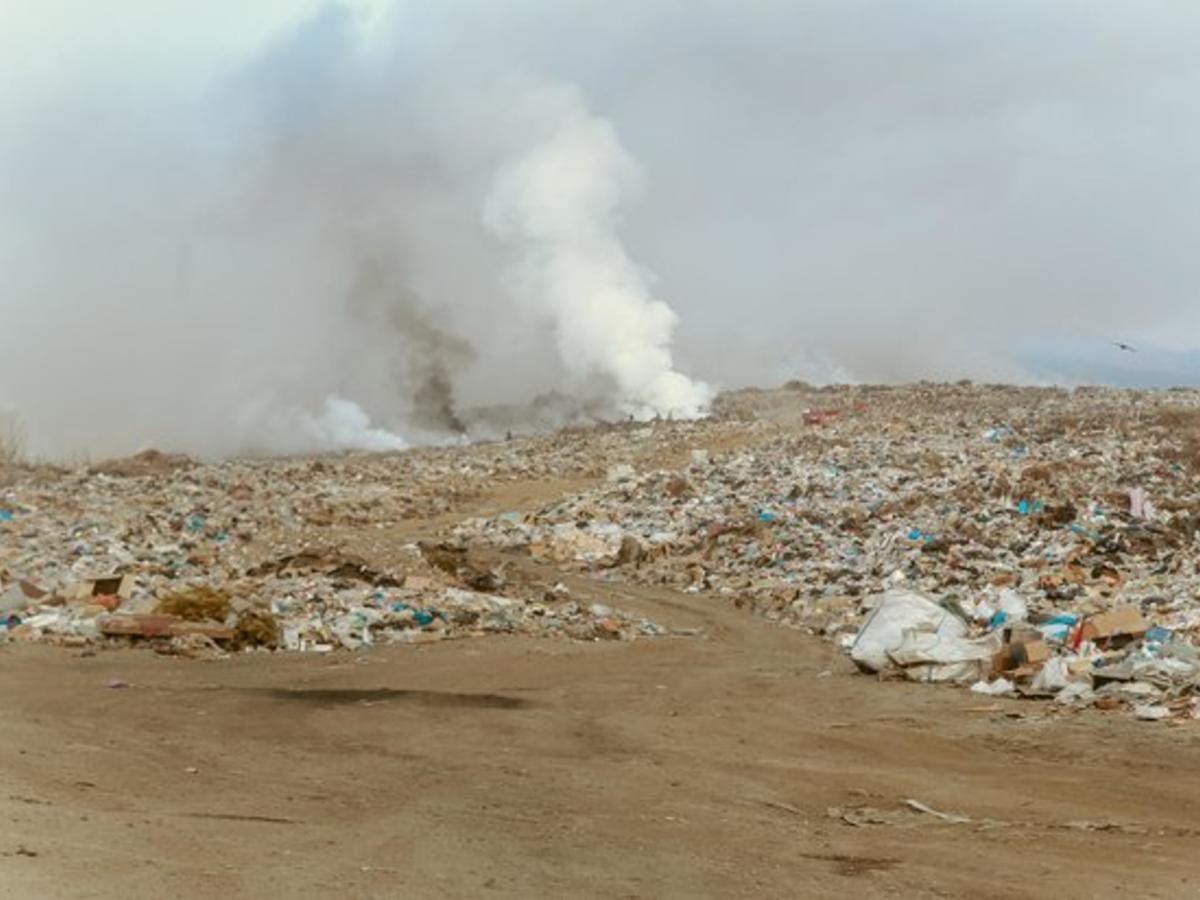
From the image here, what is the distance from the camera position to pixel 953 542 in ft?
46.7

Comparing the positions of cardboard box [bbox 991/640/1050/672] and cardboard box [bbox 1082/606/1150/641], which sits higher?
cardboard box [bbox 1082/606/1150/641]

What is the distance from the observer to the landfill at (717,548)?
9648 mm

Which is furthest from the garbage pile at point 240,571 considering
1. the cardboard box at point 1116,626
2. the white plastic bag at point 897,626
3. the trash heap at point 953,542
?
the cardboard box at point 1116,626

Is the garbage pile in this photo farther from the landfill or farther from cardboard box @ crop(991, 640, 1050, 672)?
cardboard box @ crop(991, 640, 1050, 672)

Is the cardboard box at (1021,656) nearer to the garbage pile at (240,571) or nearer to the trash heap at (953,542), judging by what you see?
the trash heap at (953,542)

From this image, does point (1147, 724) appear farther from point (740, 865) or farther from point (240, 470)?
point (240, 470)

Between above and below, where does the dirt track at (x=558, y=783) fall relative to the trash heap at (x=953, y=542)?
below

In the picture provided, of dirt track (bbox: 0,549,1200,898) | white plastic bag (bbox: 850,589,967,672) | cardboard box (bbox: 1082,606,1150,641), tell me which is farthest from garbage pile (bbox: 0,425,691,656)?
cardboard box (bbox: 1082,606,1150,641)

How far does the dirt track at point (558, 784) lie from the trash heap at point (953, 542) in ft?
2.31

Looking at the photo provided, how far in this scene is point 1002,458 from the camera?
64.5 feet

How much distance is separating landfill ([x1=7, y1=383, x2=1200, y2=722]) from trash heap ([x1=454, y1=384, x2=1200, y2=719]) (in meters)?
0.04

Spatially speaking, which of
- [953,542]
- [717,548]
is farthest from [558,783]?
[717,548]

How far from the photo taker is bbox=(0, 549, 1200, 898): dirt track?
457 cm

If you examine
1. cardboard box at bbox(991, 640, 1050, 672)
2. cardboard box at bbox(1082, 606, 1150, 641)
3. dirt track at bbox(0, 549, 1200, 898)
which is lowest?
dirt track at bbox(0, 549, 1200, 898)
